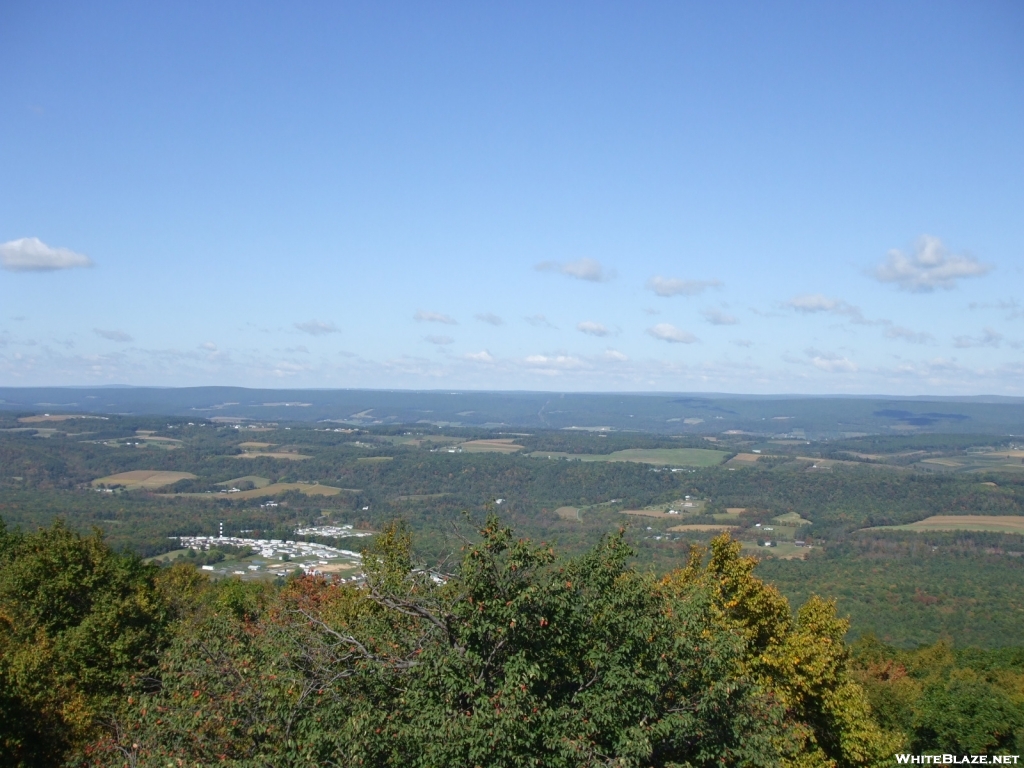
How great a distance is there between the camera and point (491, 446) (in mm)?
161750

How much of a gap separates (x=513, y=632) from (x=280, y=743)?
3.58m

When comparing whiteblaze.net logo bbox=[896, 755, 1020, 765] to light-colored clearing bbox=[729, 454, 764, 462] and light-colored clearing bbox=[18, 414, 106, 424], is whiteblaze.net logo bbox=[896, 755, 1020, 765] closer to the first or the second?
light-colored clearing bbox=[729, 454, 764, 462]

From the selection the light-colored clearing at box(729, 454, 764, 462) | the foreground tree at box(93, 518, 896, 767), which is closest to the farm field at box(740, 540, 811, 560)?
the light-colored clearing at box(729, 454, 764, 462)

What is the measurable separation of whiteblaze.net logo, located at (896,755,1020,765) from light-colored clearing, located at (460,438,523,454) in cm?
12595

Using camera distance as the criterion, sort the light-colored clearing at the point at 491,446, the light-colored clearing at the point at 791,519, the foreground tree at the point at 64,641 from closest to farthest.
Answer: the foreground tree at the point at 64,641 < the light-colored clearing at the point at 791,519 < the light-colored clearing at the point at 491,446

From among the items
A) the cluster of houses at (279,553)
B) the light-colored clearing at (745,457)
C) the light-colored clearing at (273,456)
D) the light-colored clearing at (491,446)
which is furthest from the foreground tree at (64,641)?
the light-colored clearing at (745,457)

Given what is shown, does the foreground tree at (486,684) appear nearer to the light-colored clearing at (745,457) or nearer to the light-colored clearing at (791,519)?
the light-colored clearing at (791,519)

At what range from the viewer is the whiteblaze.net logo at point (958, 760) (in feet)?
60.2

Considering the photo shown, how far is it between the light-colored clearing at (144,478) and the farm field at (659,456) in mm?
63711

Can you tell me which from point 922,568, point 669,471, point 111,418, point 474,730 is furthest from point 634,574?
point 111,418

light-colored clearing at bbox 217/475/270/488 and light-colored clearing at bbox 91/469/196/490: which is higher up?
light-colored clearing at bbox 91/469/196/490

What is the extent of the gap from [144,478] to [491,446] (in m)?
69.2

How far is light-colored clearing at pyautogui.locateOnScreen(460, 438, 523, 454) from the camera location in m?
149

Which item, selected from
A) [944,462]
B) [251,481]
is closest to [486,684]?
[251,481]
